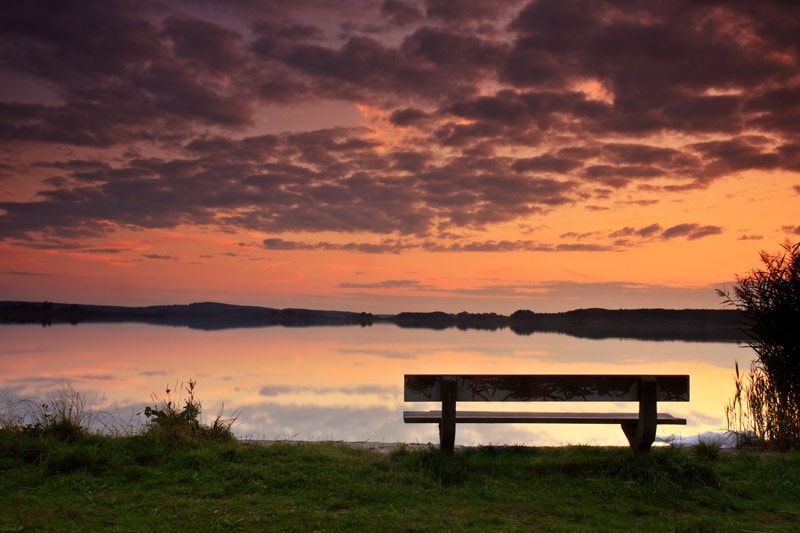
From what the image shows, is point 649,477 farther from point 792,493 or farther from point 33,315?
point 33,315

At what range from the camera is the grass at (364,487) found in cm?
493

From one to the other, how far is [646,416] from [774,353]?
4419mm

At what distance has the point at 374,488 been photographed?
5633mm

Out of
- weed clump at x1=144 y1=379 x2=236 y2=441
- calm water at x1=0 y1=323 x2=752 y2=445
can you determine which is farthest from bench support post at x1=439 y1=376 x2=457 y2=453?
calm water at x1=0 y1=323 x2=752 y2=445

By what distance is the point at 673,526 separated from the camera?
4.88 metres

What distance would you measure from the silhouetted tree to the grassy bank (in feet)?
6.87

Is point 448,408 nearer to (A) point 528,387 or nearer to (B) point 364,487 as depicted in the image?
(A) point 528,387

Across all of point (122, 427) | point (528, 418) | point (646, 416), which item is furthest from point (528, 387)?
point (122, 427)

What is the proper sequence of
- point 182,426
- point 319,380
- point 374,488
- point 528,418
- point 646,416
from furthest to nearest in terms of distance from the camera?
point 319,380 → point 182,426 → point 528,418 → point 646,416 → point 374,488

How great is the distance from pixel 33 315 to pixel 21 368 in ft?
510

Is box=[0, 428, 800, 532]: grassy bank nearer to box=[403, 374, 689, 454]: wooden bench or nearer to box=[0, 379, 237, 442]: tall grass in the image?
box=[0, 379, 237, 442]: tall grass

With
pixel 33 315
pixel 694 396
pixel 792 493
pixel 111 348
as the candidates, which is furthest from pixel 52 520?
pixel 33 315

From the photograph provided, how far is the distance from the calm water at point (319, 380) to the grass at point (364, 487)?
2.26 meters

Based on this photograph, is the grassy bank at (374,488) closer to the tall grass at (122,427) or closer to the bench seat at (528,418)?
the tall grass at (122,427)
